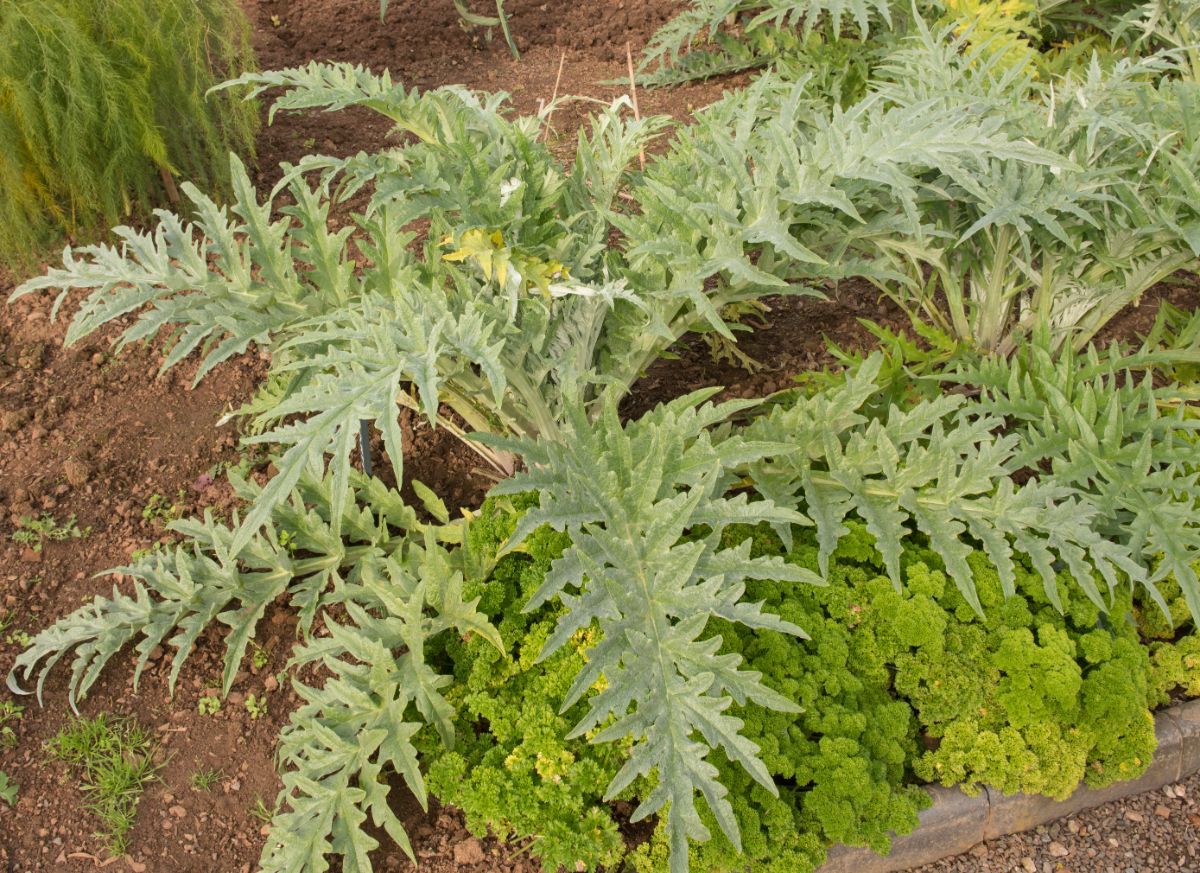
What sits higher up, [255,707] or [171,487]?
[171,487]

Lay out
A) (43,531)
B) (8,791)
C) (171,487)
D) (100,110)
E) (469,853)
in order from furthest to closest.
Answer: (100,110), (171,487), (43,531), (8,791), (469,853)

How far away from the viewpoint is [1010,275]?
295 centimetres

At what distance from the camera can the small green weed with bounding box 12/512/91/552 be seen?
265 centimetres

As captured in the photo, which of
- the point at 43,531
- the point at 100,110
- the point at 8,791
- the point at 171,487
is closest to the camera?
the point at 8,791

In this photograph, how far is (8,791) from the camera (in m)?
2.25

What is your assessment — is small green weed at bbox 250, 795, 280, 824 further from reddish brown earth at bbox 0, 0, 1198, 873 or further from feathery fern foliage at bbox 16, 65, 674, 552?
feathery fern foliage at bbox 16, 65, 674, 552

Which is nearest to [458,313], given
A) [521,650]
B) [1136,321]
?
[521,650]

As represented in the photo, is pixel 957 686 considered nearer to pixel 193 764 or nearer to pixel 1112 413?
pixel 1112 413

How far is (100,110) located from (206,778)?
1.87m

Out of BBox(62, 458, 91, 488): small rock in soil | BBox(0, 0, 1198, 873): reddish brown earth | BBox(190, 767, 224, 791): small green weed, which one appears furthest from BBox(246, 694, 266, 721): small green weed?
BBox(62, 458, 91, 488): small rock in soil

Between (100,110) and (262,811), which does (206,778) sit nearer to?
(262,811)

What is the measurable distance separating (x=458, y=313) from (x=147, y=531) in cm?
113

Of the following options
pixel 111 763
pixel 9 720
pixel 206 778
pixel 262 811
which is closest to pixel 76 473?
pixel 9 720

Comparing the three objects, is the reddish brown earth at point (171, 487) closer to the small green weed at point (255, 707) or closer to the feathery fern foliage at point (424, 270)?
the small green weed at point (255, 707)
